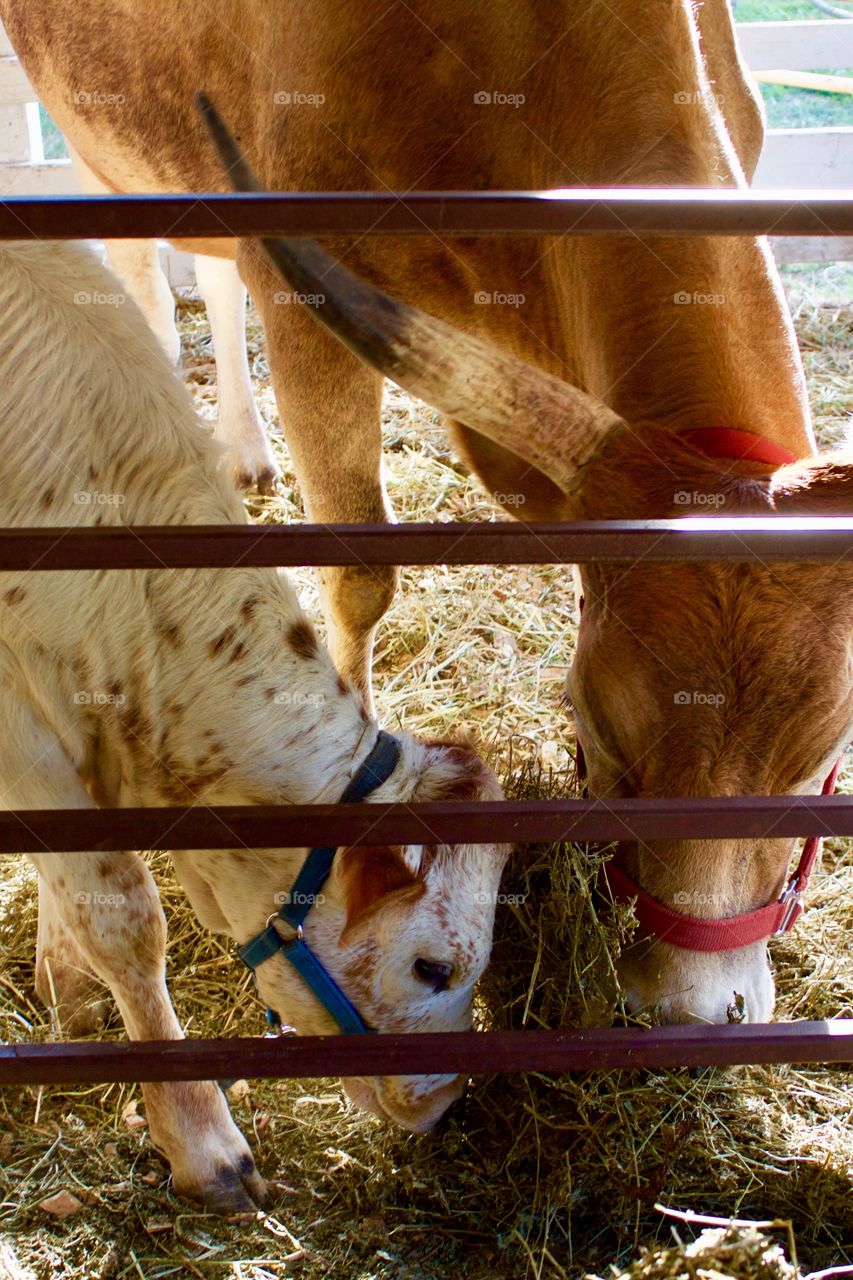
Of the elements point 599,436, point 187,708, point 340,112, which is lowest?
point 187,708

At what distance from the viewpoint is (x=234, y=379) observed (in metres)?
5.42

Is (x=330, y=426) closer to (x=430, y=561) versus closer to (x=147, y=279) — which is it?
(x=430, y=561)

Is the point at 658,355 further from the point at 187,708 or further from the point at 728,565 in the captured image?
the point at 187,708

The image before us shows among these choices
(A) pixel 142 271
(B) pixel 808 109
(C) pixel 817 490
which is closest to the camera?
(C) pixel 817 490

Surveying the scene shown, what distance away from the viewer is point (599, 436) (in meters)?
2.13

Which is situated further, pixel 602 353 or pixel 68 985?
pixel 68 985

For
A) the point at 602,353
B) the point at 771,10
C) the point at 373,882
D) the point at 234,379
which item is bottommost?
the point at 373,882

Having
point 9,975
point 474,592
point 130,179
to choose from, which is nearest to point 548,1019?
point 9,975

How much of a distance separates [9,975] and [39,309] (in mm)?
1695

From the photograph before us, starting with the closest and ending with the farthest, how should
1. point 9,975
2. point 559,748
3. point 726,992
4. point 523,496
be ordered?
point 726,992
point 523,496
point 9,975
point 559,748

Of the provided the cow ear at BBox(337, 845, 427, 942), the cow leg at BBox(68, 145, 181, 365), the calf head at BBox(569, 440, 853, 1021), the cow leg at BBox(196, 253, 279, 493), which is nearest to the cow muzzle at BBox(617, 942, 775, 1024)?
the calf head at BBox(569, 440, 853, 1021)

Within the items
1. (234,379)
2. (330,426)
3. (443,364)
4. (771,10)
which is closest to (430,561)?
(443,364)

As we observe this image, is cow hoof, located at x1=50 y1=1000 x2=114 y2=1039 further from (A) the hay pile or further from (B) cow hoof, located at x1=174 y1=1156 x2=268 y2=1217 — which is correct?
(B) cow hoof, located at x1=174 y1=1156 x2=268 y2=1217

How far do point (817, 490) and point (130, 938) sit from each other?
1543 millimetres
